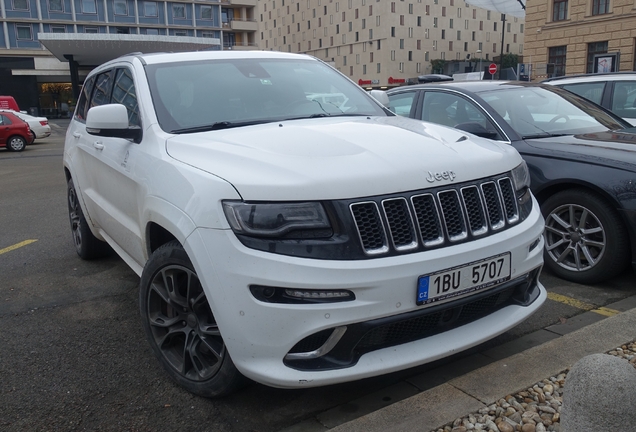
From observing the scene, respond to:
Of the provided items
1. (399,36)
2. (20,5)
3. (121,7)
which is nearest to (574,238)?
(20,5)

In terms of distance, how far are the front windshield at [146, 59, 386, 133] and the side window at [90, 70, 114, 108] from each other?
822 millimetres

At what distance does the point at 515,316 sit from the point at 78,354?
2.51 metres

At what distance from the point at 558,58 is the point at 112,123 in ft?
146

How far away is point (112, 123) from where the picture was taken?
3.54 m

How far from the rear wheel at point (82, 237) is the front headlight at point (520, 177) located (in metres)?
3.73

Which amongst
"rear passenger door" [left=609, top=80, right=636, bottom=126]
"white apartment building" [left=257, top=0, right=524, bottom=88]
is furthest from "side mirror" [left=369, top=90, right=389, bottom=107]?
"white apartment building" [left=257, top=0, right=524, bottom=88]

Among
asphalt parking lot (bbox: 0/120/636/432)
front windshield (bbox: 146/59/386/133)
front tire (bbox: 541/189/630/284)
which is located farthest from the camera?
front tire (bbox: 541/189/630/284)

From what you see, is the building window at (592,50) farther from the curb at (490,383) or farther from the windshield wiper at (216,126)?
the windshield wiper at (216,126)

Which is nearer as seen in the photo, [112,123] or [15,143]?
[112,123]

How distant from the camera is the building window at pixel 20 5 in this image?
66312 mm

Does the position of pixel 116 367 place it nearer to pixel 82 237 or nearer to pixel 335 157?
pixel 335 157

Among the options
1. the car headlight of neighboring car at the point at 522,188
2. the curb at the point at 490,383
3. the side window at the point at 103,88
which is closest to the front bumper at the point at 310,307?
the curb at the point at 490,383

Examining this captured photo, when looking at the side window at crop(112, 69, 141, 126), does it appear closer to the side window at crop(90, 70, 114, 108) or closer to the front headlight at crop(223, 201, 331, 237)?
the side window at crop(90, 70, 114, 108)

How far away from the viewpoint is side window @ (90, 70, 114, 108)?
470 cm
